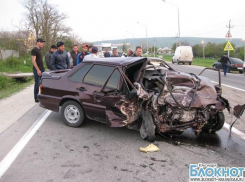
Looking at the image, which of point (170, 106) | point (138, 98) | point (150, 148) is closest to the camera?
point (150, 148)

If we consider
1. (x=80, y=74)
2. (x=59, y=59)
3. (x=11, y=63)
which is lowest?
(x=80, y=74)

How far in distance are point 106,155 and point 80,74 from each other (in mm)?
2107

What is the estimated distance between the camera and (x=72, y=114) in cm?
551

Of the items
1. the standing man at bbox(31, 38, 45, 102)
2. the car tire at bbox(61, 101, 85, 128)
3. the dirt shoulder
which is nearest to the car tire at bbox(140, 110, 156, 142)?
the car tire at bbox(61, 101, 85, 128)

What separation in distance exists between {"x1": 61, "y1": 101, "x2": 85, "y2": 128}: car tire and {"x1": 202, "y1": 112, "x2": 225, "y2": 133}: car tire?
2.57 meters

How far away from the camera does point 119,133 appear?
5141 mm

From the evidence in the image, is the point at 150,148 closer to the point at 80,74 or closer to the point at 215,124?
the point at 215,124

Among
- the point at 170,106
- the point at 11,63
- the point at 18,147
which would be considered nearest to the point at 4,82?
the point at 11,63

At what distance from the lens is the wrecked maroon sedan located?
449 centimetres

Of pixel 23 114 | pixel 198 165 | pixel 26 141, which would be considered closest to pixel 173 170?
pixel 198 165

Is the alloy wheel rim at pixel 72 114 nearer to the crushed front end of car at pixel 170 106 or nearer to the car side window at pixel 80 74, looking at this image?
the car side window at pixel 80 74

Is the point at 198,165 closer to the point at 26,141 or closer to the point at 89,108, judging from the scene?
the point at 89,108

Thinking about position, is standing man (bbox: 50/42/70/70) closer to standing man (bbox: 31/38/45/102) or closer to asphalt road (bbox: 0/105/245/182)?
standing man (bbox: 31/38/45/102)

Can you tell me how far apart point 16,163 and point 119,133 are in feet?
6.80
